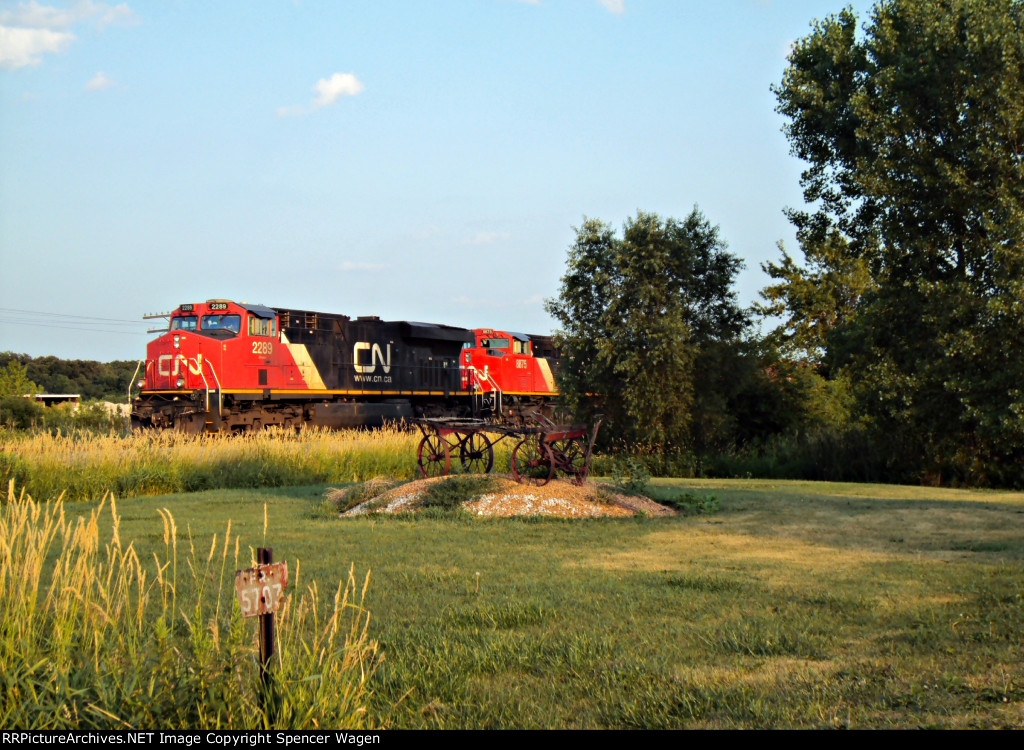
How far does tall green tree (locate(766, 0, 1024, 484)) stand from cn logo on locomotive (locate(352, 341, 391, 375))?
643 inches

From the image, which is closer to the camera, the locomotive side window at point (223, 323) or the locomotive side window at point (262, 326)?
the locomotive side window at point (223, 323)

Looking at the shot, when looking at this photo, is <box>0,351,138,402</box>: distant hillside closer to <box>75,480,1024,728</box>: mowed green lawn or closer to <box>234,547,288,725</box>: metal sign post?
<box>75,480,1024,728</box>: mowed green lawn

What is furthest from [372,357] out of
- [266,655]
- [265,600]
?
[265,600]

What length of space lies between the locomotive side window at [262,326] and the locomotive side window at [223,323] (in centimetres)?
37

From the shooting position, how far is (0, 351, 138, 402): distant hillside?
7006cm

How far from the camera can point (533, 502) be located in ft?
39.8

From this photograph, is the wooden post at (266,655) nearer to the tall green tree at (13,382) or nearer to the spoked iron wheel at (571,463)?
the spoked iron wheel at (571,463)

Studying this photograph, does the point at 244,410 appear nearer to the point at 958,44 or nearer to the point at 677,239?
the point at 677,239

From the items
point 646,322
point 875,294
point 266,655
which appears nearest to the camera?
point 266,655

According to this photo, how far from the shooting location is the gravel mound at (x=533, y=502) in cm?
1200

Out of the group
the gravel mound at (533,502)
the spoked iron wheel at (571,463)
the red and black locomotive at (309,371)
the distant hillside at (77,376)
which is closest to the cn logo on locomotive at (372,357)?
the red and black locomotive at (309,371)

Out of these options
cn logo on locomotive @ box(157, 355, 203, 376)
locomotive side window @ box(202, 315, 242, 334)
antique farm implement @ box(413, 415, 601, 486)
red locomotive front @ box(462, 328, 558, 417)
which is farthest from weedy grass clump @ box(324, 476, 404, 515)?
red locomotive front @ box(462, 328, 558, 417)

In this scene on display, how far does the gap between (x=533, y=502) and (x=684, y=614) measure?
590 centimetres

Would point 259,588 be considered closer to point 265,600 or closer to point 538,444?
point 265,600
